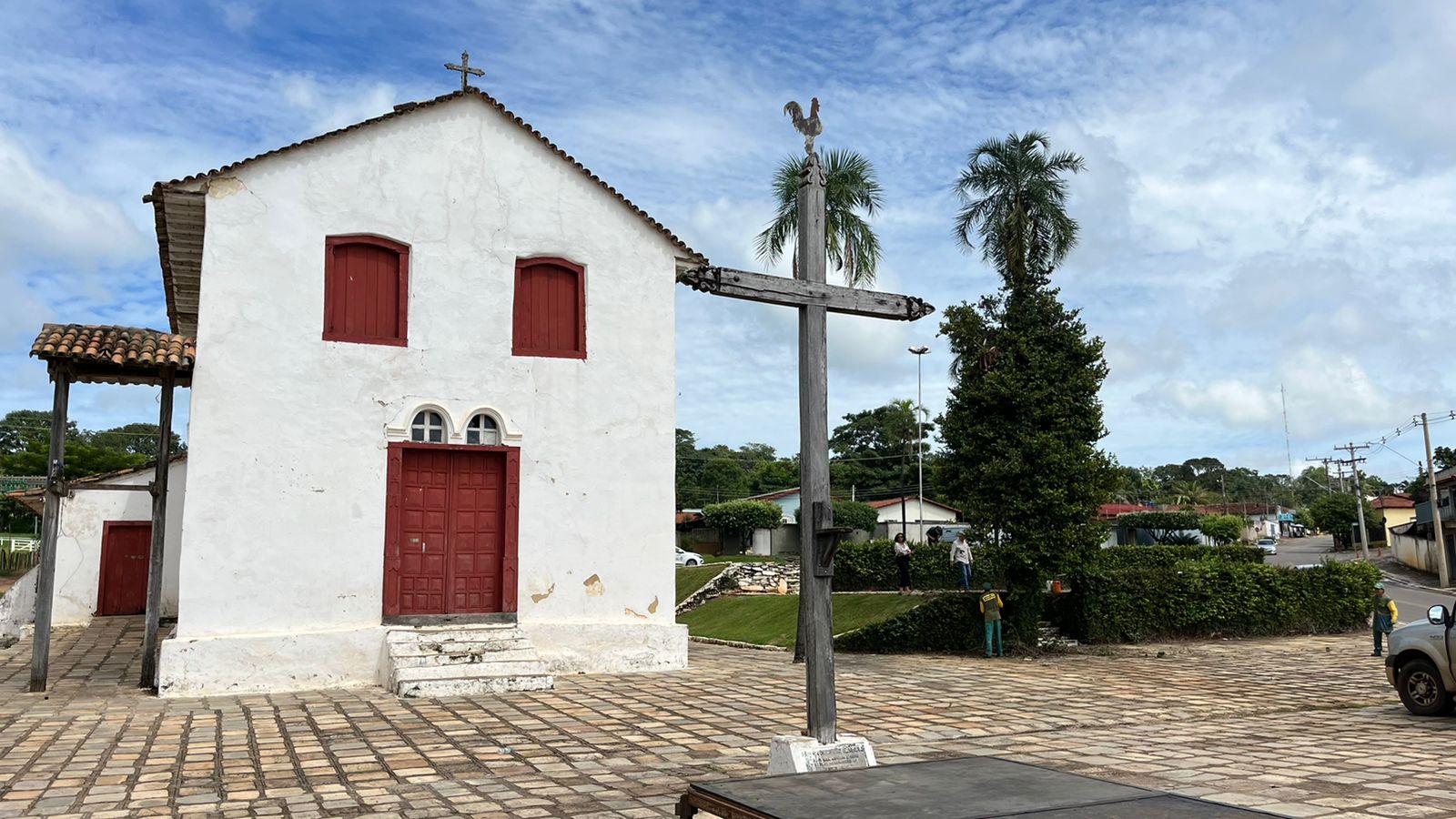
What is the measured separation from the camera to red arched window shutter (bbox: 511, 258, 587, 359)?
14.4 m

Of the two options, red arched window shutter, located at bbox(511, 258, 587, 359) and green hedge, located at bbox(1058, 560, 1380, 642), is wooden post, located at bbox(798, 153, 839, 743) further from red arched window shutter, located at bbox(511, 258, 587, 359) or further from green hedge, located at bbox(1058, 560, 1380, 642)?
green hedge, located at bbox(1058, 560, 1380, 642)

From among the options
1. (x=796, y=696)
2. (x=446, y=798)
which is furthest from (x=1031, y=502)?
(x=446, y=798)

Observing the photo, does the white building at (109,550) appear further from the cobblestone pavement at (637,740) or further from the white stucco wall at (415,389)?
the white stucco wall at (415,389)

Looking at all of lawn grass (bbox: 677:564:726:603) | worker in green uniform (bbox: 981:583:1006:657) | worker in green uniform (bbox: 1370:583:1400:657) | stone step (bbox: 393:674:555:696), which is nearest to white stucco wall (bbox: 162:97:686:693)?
stone step (bbox: 393:674:555:696)

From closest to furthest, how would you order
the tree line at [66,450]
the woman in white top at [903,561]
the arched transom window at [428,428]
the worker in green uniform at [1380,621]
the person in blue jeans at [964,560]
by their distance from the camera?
the arched transom window at [428,428]
the worker in green uniform at [1380,621]
the person in blue jeans at [964,560]
the woman in white top at [903,561]
the tree line at [66,450]

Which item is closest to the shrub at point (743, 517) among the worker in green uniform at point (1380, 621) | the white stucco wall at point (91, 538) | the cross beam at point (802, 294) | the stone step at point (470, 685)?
the white stucco wall at point (91, 538)

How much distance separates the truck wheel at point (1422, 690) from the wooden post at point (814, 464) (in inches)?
295

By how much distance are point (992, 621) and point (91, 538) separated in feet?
60.6

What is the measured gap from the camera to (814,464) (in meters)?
7.28

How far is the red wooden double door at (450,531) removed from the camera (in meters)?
13.3

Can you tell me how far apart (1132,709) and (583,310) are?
885cm

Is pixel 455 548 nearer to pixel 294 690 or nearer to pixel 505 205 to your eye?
pixel 294 690

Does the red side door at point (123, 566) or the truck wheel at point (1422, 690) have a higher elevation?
the red side door at point (123, 566)

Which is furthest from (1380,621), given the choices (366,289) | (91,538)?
(91,538)
